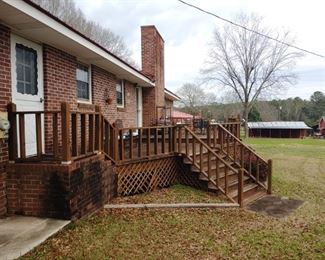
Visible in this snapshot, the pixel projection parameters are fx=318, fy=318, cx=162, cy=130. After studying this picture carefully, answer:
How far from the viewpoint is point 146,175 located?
7402 mm

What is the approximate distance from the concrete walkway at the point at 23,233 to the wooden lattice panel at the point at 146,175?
2.23 meters

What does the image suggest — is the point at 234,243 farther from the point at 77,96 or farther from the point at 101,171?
the point at 77,96

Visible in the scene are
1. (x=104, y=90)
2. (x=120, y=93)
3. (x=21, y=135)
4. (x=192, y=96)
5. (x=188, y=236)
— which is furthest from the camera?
(x=192, y=96)

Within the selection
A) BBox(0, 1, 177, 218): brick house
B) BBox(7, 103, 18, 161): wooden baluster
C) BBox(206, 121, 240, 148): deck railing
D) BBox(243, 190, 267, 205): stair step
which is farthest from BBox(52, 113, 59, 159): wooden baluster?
BBox(206, 121, 240, 148): deck railing

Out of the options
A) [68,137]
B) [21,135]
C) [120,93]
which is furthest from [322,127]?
[21,135]

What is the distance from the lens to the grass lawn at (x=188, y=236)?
13.3 feet

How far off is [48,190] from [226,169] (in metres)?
3.74

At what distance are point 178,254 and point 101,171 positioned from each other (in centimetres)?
245

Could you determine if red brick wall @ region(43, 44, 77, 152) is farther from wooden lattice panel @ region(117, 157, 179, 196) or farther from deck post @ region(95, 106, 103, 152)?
wooden lattice panel @ region(117, 157, 179, 196)

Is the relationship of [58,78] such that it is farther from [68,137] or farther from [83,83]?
[68,137]

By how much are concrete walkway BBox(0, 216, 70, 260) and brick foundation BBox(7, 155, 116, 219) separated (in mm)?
158

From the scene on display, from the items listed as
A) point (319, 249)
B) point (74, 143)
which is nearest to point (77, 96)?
point (74, 143)

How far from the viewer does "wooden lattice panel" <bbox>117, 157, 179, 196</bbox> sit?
22.7ft

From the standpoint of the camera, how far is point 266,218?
5.98 m
